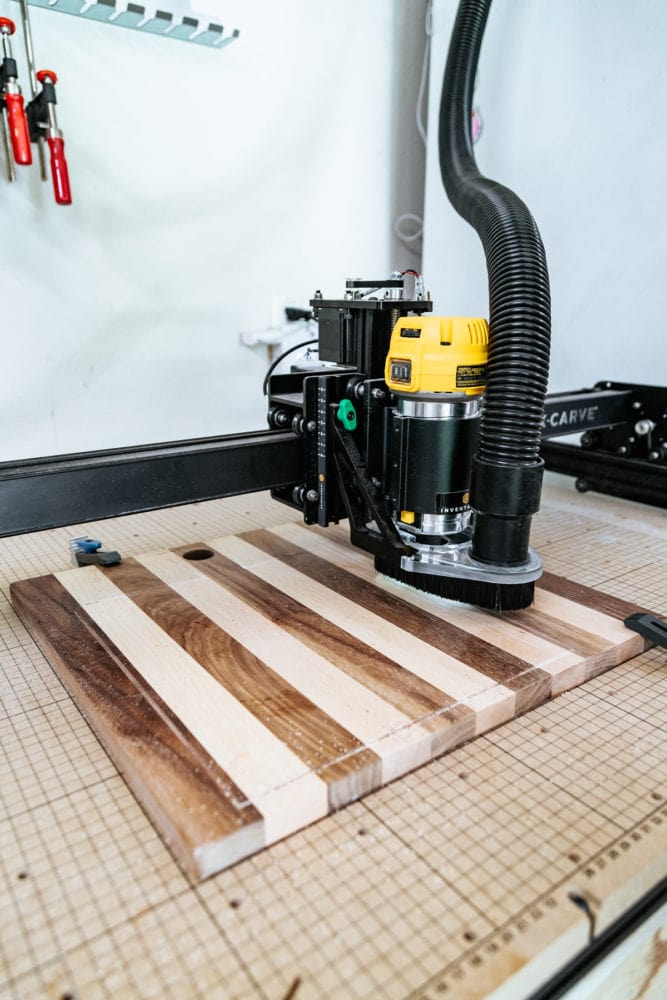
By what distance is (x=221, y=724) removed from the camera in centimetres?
80

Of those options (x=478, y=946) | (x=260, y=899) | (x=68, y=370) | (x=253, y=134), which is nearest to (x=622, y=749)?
(x=478, y=946)

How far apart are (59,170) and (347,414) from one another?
1039mm

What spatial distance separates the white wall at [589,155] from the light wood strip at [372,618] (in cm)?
116

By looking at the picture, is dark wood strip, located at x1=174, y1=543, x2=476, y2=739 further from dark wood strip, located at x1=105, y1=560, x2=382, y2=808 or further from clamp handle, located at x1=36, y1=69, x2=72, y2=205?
clamp handle, located at x1=36, y1=69, x2=72, y2=205

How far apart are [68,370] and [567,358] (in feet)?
4.77

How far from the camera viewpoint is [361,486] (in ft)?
3.66

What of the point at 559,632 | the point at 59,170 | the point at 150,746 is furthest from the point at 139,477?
the point at 59,170

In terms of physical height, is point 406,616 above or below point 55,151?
below

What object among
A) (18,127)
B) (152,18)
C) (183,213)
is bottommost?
(183,213)

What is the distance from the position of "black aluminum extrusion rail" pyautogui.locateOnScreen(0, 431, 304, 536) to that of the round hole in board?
232 mm

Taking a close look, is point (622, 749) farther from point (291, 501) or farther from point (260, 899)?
point (291, 501)

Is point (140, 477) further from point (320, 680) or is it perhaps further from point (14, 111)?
point (14, 111)

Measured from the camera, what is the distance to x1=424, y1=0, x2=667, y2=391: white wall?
5.70ft

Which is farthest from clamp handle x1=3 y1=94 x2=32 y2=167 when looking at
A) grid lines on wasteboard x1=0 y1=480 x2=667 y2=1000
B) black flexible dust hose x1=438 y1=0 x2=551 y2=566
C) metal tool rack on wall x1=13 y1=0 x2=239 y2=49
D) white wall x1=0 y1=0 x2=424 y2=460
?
grid lines on wasteboard x1=0 y1=480 x2=667 y2=1000
